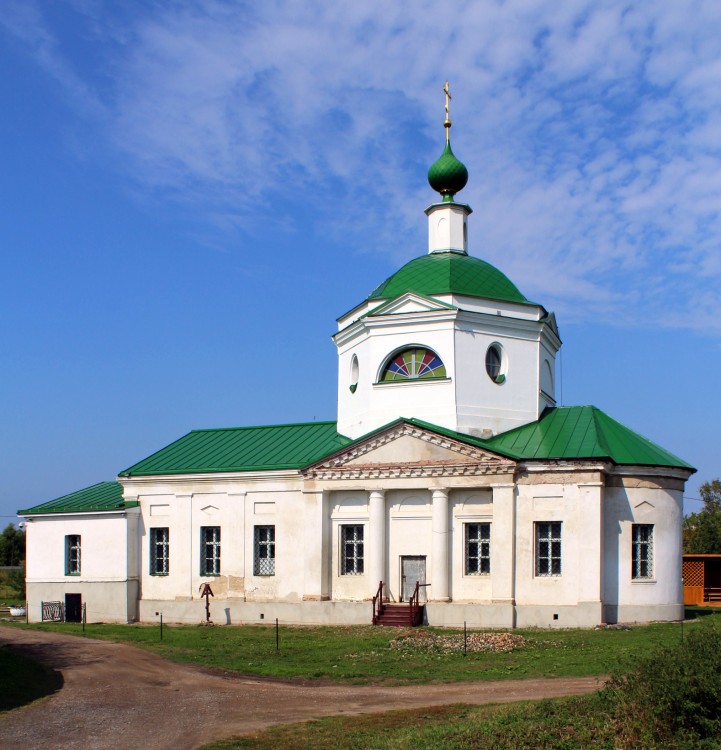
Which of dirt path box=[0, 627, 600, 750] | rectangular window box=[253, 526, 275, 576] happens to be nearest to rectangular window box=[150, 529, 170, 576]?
rectangular window box=[253, 526, 275, 576]

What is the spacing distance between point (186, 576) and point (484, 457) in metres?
11.3

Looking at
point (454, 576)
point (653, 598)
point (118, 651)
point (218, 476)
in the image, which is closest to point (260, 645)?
point (118, 651)

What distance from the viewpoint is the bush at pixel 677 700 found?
11305 millimetres

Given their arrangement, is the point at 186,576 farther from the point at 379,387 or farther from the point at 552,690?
the point at 552,690

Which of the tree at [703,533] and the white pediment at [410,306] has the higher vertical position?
the white pediment at [410,306]

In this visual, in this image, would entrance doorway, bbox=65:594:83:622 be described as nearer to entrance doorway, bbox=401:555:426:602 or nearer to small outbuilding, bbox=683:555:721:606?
entrance doorway, bbox=401:555:426:602

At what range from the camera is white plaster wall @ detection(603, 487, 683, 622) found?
26641mm

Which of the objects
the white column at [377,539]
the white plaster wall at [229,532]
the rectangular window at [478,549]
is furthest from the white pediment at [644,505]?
the white plaster wall at [229,532]

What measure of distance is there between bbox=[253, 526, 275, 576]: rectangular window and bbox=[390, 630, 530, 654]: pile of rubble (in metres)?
7.57

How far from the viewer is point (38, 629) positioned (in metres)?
29.7

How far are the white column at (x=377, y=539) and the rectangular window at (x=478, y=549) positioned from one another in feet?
8.51

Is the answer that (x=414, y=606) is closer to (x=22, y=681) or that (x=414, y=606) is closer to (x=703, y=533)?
(x=22, y=681)

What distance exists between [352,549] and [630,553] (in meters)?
8.41

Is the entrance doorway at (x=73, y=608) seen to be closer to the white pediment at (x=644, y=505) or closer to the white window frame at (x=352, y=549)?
the white window frame at (x=352, y=549)
